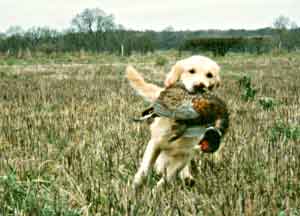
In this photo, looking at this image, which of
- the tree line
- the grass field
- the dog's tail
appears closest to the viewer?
the grass field

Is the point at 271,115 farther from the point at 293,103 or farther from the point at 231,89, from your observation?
the point at 231,89

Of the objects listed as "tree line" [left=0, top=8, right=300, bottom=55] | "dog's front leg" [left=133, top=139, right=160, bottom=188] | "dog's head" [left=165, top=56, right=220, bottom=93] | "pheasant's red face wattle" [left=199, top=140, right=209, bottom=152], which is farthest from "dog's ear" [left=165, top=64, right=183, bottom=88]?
"tree line" [left=0, top=8, right=300, bottom=55]

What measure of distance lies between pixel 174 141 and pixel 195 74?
26.6 inches

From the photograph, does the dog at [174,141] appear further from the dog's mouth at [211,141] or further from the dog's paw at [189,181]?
the dog's mouth at [211,141]

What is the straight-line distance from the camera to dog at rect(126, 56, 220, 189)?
10.9 ft

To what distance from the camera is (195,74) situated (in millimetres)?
3766

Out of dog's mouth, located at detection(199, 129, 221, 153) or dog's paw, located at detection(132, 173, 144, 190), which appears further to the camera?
dog's paw, located at detection(132, 173, 144, 190)

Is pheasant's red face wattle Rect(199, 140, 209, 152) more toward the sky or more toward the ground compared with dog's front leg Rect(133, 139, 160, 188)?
more toward the sky

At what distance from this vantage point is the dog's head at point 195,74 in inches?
144

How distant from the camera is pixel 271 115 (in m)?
6.73

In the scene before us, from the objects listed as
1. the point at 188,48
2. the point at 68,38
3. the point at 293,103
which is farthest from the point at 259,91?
the point at 68,38

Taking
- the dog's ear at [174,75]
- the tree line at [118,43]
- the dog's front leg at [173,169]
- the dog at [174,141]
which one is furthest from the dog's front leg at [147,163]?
the tree line at [118,43]

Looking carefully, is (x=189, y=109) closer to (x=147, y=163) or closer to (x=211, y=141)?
(x=211, y=141)

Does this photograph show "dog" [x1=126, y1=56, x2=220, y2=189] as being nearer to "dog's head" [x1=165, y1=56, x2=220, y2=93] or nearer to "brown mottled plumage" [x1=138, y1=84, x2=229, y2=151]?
"dog's head" [x1=165, y1=56, x2=220, y2=93]
